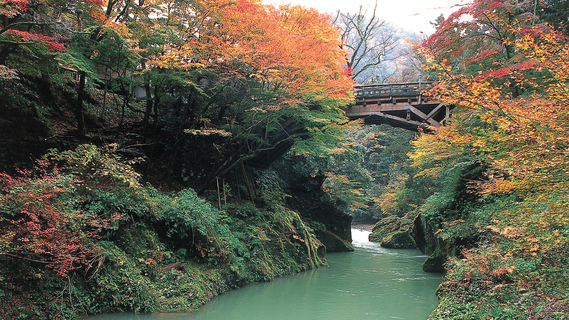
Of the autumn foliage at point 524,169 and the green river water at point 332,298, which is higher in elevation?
the autumn foliage at point 524,169

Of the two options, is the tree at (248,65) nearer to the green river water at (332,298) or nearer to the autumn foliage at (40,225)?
the green river water at (332,298)

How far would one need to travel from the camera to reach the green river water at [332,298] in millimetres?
8312

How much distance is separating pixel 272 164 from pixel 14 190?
46.3ft

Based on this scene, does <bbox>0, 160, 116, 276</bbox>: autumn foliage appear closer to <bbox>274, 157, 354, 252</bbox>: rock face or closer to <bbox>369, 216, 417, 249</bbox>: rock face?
<bbox>274, 157, 354, 252</bbox>: rock face

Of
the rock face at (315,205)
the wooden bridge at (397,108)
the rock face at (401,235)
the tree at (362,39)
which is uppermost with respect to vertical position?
the tree at (362,39)

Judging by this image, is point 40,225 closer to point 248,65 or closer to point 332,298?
point 332,298

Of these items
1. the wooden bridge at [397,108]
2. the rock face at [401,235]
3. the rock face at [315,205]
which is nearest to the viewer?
the wooden bridge at [397,108]

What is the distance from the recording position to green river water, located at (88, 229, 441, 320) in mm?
8312

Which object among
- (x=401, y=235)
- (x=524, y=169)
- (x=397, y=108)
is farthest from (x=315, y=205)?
(x=524, y=169)

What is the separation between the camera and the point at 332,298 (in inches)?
395

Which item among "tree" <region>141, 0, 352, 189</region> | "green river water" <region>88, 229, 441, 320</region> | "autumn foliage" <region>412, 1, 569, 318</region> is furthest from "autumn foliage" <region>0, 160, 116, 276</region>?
"autumn foliage" <region>412, 1, 569, 318</region>

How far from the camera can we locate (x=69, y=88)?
1338 cm

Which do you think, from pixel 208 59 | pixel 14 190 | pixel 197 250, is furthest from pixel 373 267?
pixel 14 190

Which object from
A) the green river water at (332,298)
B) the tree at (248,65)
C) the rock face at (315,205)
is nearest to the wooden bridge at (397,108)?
the tree at (248,65)
